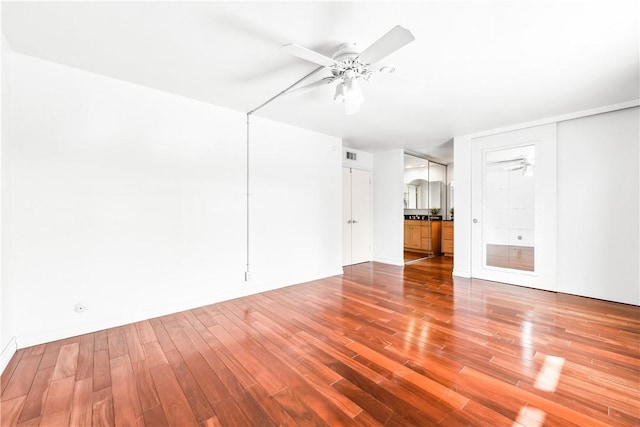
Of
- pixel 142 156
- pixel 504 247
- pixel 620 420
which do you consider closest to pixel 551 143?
pixel 504 247

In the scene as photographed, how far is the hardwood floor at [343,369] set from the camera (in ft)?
5.20

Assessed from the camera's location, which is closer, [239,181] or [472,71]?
[472,71]

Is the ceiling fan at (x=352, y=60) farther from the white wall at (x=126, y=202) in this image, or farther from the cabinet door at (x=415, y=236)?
the cabinet door at (x=415, y=236)

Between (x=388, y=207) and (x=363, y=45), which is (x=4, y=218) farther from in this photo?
(x=388, y=207)

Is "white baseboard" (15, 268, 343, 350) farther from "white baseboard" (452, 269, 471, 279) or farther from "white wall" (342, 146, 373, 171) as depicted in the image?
"white baseboard" (452, 269, 471, 279)

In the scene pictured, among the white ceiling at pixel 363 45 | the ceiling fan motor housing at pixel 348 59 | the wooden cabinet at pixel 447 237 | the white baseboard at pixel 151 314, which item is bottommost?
the white baseboard at pixel 151 314

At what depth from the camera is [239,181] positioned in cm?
365

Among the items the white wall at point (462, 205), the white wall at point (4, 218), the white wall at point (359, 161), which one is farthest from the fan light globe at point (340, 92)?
the white wall at point (462, 205)

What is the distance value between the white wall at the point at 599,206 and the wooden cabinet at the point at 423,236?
3072 mm

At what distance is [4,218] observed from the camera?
2.10m

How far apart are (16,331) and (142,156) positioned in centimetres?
190

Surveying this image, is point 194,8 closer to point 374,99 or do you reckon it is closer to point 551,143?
point 374,99

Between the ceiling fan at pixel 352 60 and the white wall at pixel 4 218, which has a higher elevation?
the ceiling fan at pixel 352 60

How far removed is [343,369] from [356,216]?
4048mm
